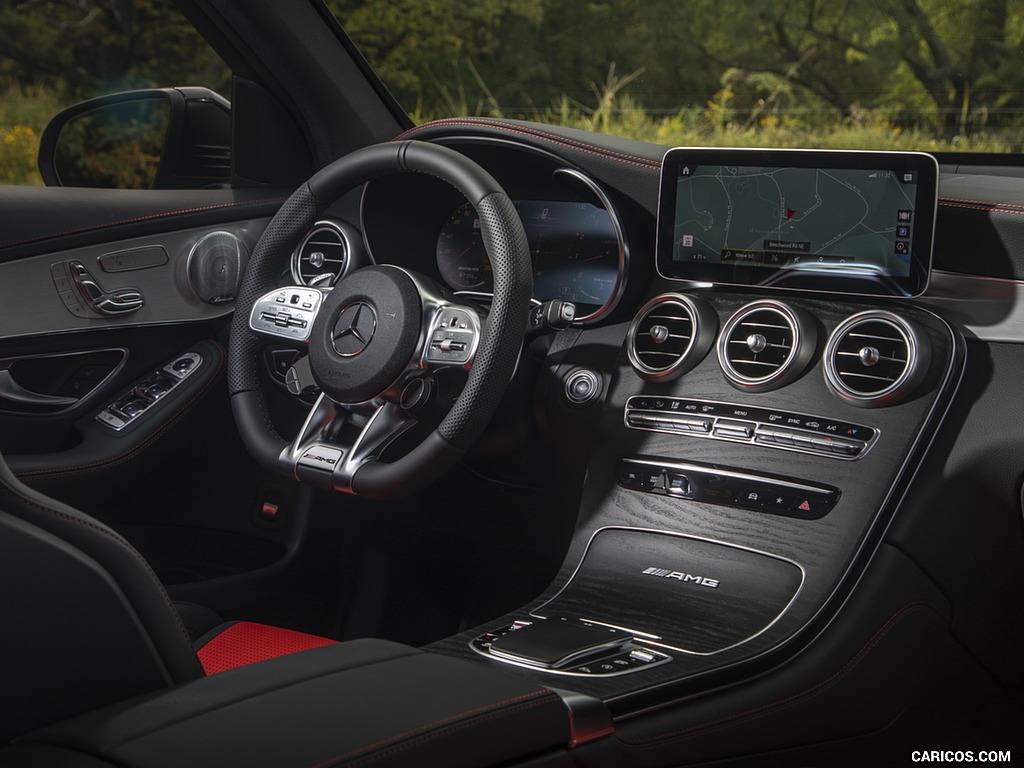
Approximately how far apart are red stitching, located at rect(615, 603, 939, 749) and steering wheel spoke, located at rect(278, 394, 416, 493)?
0.67 meters

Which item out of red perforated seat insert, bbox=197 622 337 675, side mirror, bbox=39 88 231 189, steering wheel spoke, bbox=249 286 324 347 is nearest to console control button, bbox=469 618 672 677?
red perforated seat insert, bbox=197 622 337 675

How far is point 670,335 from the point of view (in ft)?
6.94

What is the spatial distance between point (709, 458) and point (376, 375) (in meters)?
0.64

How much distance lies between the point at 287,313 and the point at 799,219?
965 millimetres

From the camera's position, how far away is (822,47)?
544cm

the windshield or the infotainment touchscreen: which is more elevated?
the windshield

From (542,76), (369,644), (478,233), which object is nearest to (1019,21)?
(542,76)

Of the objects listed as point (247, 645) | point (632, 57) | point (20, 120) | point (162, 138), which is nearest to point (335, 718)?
point (247, 645)

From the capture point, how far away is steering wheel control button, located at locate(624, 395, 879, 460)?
189cm

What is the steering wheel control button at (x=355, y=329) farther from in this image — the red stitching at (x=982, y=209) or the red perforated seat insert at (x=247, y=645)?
the red stitching at (x=982, y=209)

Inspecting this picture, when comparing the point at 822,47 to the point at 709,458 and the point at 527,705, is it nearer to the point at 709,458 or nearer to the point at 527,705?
the point at 709,458

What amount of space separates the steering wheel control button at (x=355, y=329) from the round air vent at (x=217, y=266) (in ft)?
2.33

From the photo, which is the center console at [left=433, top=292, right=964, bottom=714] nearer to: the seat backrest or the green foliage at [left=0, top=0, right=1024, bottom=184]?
the seat backrest

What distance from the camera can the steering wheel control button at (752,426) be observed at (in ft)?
6.19
